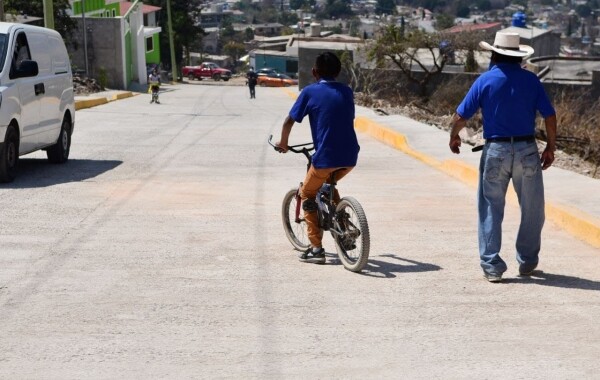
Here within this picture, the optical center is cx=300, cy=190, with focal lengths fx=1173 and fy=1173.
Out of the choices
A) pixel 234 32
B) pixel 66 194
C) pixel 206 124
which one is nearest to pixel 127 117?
pixel 206 124

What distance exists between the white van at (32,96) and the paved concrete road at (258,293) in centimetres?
63

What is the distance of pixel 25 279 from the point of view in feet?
28.2

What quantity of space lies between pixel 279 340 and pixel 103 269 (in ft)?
8.46

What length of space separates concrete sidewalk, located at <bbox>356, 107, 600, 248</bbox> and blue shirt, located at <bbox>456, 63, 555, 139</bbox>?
2230 mm

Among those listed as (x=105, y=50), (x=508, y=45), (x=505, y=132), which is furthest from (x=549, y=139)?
(x=105, y=50)

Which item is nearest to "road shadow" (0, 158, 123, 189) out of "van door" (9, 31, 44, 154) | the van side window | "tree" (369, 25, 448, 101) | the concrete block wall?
"van door" (9, 31, 44, 154)

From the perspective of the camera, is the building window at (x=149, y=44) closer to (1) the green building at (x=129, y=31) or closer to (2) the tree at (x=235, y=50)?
(1) the green building at (x=129, y=31)

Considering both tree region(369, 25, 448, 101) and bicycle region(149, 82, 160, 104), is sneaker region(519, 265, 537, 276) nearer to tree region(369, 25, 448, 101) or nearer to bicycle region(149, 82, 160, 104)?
tree region(369, 25, 448, 101)

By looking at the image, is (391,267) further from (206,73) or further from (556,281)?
(206,73)

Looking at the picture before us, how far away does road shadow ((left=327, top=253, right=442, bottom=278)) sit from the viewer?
356 inches

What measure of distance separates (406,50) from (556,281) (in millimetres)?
36601

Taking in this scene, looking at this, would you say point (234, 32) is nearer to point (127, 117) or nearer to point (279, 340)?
point (127, 117)

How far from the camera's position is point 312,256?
9508mm

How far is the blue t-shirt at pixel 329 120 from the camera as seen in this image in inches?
354
